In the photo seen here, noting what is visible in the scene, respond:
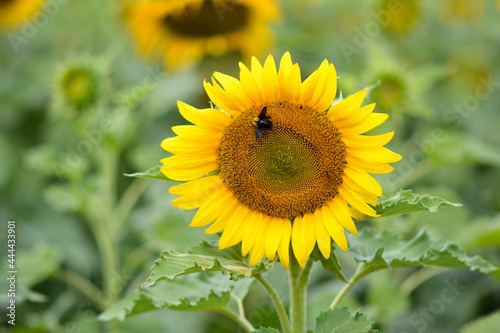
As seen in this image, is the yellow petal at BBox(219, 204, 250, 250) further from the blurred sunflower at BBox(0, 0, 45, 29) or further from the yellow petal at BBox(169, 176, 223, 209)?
the blurred sunflower at BBox(0, 0, 45, 29)

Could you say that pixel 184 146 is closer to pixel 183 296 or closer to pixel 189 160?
pixel 189 160

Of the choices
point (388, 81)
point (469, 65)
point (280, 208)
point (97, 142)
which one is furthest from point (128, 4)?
point (280, 208)

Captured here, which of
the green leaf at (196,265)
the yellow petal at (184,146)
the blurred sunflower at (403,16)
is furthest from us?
the blurred sunflower at (403,16)

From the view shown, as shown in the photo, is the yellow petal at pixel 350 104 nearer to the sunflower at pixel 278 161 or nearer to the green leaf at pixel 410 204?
the sunflower at pixel 278 161

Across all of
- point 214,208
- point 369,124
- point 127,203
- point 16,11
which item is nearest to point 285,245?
point 214,208

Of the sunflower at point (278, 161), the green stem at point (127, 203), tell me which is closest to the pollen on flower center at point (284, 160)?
the sunflower at point (278, 161)

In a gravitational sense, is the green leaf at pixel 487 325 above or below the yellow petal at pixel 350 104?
below

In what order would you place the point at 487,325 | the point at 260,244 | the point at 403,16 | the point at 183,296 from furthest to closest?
the point at 403,16
the point at 487,325
the point at 183,296
the point at 260,244
